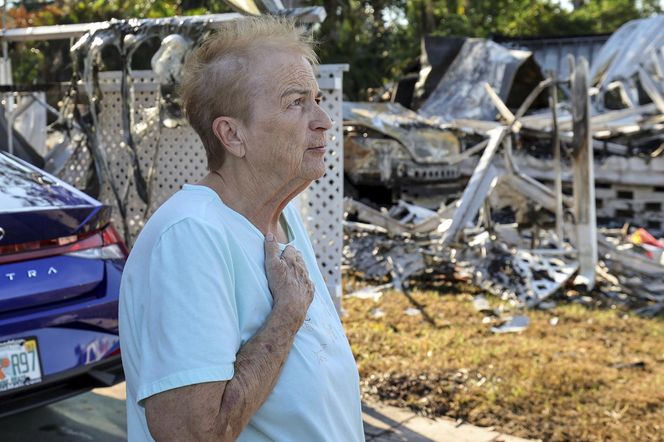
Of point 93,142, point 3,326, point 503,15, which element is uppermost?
point 503,15

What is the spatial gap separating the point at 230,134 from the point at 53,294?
6.89 feet

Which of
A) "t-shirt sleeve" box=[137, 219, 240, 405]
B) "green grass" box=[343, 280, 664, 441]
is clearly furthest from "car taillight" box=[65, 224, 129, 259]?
"t-shirt sleeve" box=[137, 219, 240, 405]

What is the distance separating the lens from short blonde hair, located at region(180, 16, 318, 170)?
68.0 inches

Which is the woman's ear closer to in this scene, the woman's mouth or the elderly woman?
the elderly woman

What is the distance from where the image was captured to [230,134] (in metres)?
1.74

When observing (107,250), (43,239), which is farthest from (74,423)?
(43,239)

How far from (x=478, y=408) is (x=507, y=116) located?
5293mm

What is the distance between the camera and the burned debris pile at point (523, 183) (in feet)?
25.3

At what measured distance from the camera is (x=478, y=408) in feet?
15.4

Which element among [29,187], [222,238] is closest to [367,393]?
[29,187]

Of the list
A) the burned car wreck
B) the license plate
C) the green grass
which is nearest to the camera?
the license plate

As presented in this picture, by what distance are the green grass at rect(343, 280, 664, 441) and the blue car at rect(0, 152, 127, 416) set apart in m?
1.98

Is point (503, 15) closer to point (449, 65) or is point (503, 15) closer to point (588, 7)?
point (588, 7)

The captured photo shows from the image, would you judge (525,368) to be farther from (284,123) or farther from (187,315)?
(187,315)
